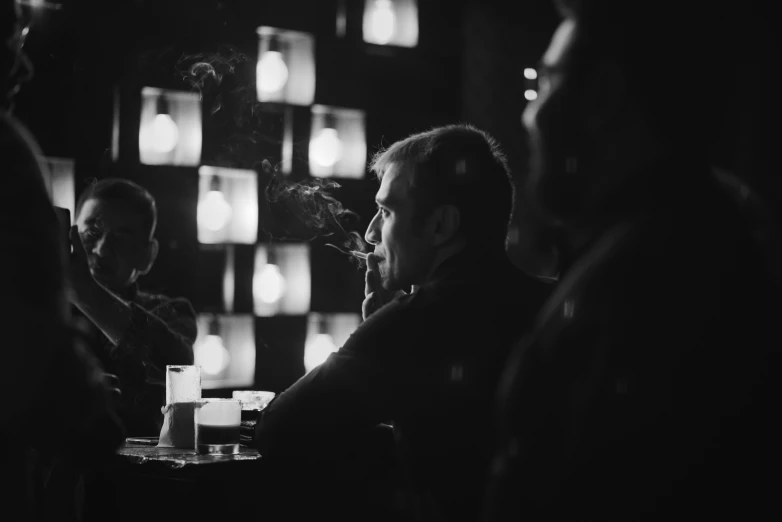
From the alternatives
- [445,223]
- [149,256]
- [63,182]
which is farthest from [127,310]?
Result: [445,223]

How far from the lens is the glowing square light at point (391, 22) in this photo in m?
4.06

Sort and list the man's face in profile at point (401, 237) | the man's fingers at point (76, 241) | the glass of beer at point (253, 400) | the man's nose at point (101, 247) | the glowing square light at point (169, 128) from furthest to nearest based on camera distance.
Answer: the glowing square light at point (169, 128) → the man's nose at point (101, 247) → the glass of beer at point (253, 400) → the man's fingers at point (76, 241) → the man's face in profile at point (401, 237)

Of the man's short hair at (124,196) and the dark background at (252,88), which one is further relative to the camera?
the dark background at (252,88)

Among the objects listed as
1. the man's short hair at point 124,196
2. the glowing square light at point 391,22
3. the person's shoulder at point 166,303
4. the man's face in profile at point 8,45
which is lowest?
the person's shoulder at point 166,303

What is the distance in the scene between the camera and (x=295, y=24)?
3.87 meters

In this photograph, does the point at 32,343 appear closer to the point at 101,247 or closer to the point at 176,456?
the point at 176,456

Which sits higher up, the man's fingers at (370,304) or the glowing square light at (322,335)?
the man's fingers at (370,304)

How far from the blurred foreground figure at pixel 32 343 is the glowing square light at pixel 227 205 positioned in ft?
8.60

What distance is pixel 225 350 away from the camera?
377 cm

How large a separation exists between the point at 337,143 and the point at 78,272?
5.77ft

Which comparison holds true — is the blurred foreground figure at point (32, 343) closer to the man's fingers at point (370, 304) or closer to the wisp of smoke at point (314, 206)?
the man's fingers at point (370, 304)

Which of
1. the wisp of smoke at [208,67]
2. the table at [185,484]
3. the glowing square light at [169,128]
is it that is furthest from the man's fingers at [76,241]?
the wisp of smoke at [208,67]

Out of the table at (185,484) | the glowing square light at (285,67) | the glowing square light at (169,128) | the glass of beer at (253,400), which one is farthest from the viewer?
the glowing square light at (285,67)

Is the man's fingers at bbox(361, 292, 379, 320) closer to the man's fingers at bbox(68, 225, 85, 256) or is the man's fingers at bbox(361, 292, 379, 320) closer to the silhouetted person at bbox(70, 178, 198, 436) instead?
the silhouetted person at bbox(70, 178, 198, 436)
